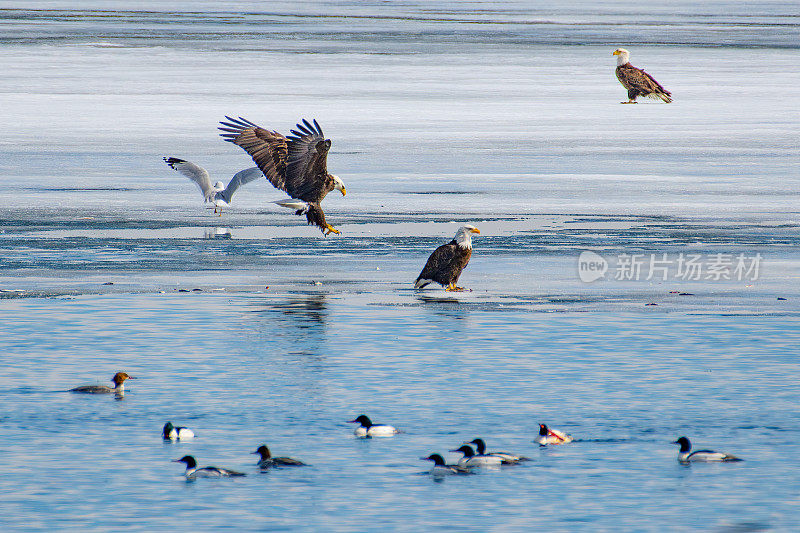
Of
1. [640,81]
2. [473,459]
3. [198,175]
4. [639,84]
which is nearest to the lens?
[473,459]

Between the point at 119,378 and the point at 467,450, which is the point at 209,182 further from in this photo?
the point at 467,450

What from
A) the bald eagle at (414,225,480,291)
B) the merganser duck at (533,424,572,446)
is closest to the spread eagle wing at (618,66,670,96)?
the bald eagle at (414,225,480,291)

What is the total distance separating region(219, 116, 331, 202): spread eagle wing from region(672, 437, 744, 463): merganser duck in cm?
796

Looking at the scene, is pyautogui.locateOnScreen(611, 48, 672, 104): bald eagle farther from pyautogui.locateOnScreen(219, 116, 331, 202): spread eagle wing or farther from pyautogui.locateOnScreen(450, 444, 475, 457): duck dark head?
pyautogui.locateOnScreen(450, 444, 475, 457): duck dark head

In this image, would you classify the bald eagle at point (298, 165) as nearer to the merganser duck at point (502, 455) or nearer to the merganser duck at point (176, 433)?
the merganser duck at point (176, 433)

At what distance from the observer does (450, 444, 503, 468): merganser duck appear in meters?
8.06

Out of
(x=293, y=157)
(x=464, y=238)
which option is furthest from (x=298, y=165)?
(x=464, y=238)

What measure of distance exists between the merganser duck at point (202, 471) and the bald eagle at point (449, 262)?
544 centimetres

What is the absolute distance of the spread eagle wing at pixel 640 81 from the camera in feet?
100

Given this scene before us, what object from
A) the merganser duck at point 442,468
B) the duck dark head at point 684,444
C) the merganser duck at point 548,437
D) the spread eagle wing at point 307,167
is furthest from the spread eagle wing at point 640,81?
the merganser duck at point 442,468

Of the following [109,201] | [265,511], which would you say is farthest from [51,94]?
[265,511]

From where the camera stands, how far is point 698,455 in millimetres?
8117

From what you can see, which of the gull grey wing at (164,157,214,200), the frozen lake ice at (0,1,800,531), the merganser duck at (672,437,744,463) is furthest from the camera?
the gull grey wing at (164,157,214,200)

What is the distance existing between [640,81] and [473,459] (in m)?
23.5
